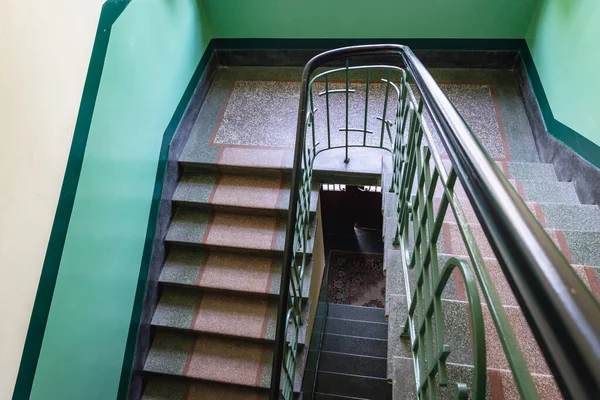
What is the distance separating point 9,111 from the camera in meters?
1.68

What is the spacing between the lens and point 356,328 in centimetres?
441

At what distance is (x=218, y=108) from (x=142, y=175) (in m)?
1.18

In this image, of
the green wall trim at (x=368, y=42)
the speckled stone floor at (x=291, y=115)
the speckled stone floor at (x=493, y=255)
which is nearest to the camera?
the speckled stone floor at (x=493, y=255)

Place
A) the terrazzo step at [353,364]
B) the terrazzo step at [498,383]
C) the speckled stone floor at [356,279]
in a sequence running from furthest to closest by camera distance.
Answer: the speckled stone floor at [356,279], the terrazzo step at [353,364], the terrazzo step at [498,383]

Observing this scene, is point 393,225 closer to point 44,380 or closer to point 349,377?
point 44,380

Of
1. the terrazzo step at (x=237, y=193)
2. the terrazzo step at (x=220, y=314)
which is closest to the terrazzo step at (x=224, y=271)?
the terrazzo step at (x=220, y=314)

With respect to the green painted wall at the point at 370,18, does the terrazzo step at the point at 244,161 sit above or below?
below

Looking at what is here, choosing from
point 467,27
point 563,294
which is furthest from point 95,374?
point 467,27

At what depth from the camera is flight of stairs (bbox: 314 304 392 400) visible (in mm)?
3615

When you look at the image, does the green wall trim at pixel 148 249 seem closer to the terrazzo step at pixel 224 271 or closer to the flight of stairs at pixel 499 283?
the terrazzo step at pixel 224 271

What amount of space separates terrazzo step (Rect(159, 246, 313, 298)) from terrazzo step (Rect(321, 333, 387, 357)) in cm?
153

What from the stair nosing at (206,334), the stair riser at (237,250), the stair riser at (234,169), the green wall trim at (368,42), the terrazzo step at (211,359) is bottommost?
the terrazzo step at (211,359)

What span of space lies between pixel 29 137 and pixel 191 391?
1981mm

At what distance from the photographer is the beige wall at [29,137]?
1.67 m
